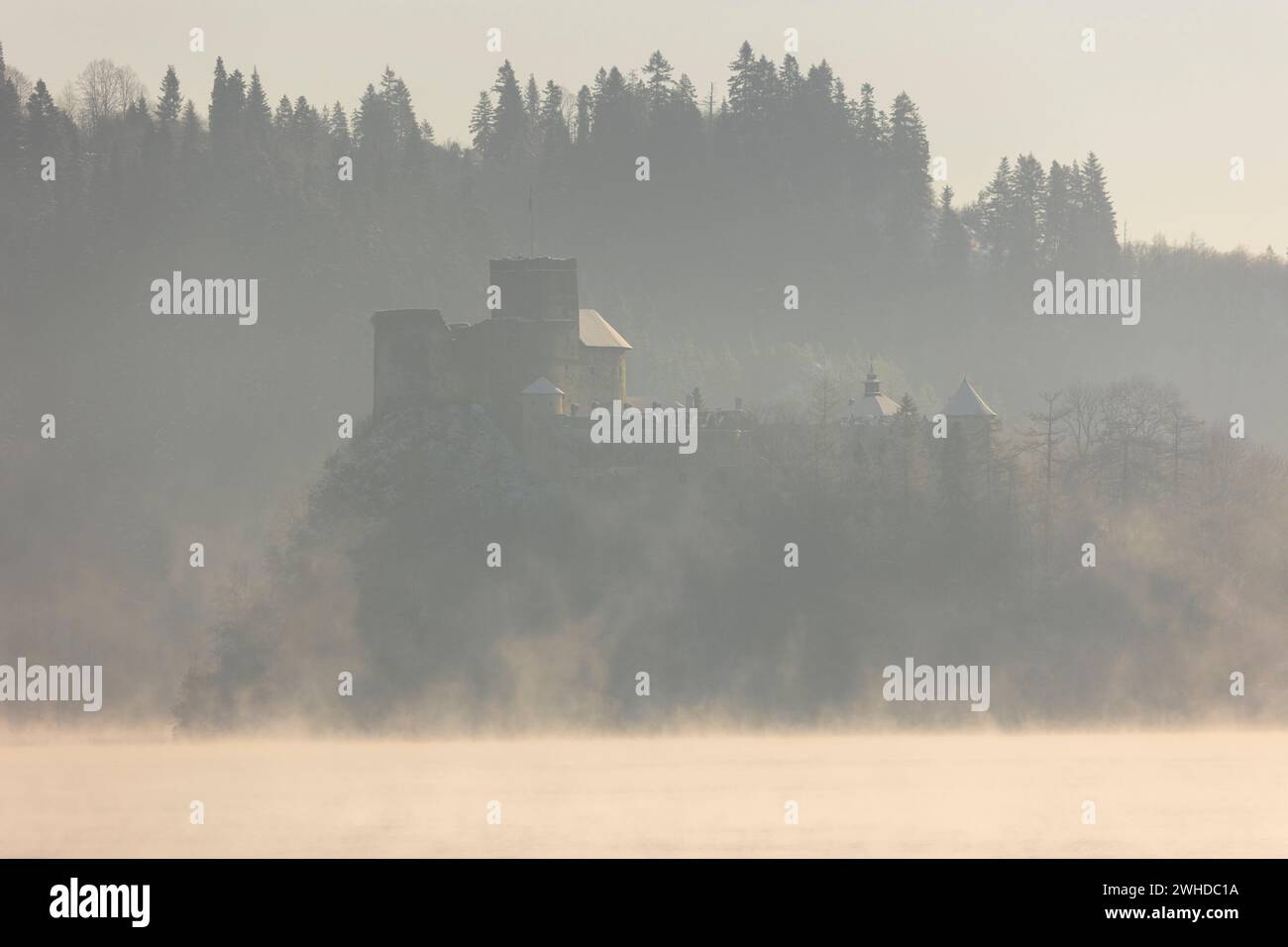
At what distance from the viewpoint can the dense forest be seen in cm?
10862

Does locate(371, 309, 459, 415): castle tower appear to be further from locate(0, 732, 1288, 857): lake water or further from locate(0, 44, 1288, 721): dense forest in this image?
locate(0, 732, 1288, 857): lake water

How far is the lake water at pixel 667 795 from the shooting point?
7675 cm

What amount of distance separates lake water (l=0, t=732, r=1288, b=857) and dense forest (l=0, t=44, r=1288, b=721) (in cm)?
590

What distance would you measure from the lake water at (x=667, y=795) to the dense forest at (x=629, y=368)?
5899 millimetres

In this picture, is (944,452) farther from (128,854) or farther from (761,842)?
(128,854)

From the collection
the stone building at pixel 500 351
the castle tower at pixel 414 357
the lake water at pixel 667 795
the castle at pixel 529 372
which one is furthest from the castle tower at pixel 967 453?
the castle tower at pixel 414 357

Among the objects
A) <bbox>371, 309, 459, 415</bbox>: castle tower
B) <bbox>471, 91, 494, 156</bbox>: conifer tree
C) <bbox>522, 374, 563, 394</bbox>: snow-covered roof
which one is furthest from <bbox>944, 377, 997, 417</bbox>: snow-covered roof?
<bbox>471, 91, 494, 156</bbox>: conifer tree

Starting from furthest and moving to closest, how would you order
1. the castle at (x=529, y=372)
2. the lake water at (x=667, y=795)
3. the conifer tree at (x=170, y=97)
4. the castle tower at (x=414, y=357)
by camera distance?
1. the conifer tree at (x=170, y=97)
2. the castle at (x=529, y=372)
3. the castle tower at (x=414, y=357)
4. the lake water at (x=667, y=795)

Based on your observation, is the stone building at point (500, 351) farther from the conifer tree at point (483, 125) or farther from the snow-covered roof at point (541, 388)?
the conifer tree at point (483, 125)

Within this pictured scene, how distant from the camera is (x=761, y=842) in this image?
77.8 m


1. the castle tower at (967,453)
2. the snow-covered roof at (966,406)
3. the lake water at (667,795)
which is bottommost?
the lake water at (667,795)

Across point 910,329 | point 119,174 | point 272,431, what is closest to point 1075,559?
point 272,431

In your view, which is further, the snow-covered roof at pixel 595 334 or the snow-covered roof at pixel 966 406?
the snow-covered roof at pixel 966 406
